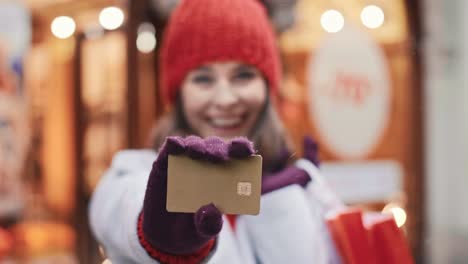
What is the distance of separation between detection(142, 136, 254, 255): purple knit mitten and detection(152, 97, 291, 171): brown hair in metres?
0.31

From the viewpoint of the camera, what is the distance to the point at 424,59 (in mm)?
3756

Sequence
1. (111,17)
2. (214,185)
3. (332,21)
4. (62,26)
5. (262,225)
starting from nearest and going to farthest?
(214,185), (262,225), (62,26), (111,17), (332,21)

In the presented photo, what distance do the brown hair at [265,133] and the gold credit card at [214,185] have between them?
0.33m

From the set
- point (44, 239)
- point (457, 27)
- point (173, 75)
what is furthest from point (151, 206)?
point (457, 27)

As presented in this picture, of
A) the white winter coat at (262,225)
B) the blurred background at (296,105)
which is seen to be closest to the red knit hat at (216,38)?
the white winter coat at (262,225)

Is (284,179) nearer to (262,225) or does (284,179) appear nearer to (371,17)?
(262,225)

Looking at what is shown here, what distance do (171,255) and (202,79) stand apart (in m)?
0.37

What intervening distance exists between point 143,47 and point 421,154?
1730 mm

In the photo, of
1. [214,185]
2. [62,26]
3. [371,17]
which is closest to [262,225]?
[214,185]

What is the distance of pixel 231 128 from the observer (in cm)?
122

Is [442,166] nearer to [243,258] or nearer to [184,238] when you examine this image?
[243,258]

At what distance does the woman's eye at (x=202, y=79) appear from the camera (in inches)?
48.1

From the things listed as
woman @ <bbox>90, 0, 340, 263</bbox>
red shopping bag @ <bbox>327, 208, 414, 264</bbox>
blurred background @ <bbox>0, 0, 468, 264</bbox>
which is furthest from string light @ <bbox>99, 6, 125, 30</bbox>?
red shopping bag @ <bbox>327, 208, 414, 264</bbox>

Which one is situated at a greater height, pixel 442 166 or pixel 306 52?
pixel 306 52
